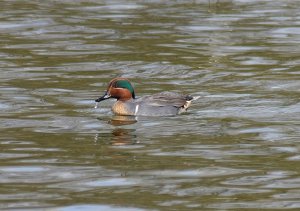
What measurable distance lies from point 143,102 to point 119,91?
437 millimetres

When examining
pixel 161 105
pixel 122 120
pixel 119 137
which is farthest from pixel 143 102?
pixel 119 137

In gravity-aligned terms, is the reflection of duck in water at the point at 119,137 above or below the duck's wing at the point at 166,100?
above

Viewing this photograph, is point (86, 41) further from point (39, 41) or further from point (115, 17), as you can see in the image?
point (115, 17)

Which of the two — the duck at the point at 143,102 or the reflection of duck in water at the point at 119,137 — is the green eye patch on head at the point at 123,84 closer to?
the duck at the point at 143,102

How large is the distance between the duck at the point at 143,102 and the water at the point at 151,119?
0.16 meters

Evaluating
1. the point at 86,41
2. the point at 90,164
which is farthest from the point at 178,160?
the point at 86,41

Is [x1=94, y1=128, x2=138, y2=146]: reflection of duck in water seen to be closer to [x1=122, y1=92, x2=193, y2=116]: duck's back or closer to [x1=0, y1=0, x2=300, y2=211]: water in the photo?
[x1=0, y1=0, x2=300, y2=211]: water

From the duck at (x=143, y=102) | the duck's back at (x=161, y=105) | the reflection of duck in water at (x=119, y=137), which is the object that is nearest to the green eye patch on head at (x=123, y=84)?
the duck at (x=143, y=102)

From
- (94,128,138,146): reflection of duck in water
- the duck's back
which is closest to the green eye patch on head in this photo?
the duck's back

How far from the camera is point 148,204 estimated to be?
1024 centimetres

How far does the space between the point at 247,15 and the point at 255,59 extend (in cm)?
461

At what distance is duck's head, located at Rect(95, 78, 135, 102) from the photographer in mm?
15609

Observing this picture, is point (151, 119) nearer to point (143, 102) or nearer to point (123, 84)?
point (143, 102)

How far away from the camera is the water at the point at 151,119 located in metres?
10.8
